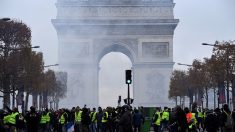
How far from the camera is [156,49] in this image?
84.1 metres

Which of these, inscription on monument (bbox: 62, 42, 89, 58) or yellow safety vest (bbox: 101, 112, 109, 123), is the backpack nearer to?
yellow safety vest (bbox: 101, 112, 109, 123)

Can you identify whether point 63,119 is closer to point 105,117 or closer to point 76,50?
point 105,117

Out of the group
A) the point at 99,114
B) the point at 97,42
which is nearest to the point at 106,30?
the point at 97,42

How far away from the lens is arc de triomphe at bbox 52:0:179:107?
8350 centimetres

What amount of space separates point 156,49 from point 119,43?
5.14 meters

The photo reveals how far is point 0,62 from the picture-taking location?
52.5 m

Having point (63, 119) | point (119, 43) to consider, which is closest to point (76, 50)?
point (119, 43)

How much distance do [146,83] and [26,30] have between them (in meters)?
30.3

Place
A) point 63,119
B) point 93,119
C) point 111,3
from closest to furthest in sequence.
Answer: point 63,119 < point 93,119 < point 111,3

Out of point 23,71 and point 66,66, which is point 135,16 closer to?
point 66,66

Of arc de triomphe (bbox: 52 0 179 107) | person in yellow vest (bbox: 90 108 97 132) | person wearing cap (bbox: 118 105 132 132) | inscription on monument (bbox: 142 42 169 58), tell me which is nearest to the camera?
person wearing cap (bbox: 118 105 132 132)

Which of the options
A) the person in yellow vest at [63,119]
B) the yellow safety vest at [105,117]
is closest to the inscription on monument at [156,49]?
the yellow safety vest at [105,117]

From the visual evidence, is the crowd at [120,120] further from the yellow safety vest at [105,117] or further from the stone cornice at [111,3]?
the stone cornice at [111,3]

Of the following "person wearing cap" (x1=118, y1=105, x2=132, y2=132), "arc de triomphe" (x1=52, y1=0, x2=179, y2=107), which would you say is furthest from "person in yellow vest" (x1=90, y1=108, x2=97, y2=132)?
"arc de triomphe" (x1=52, y1=0, x2=179, y2=107)
